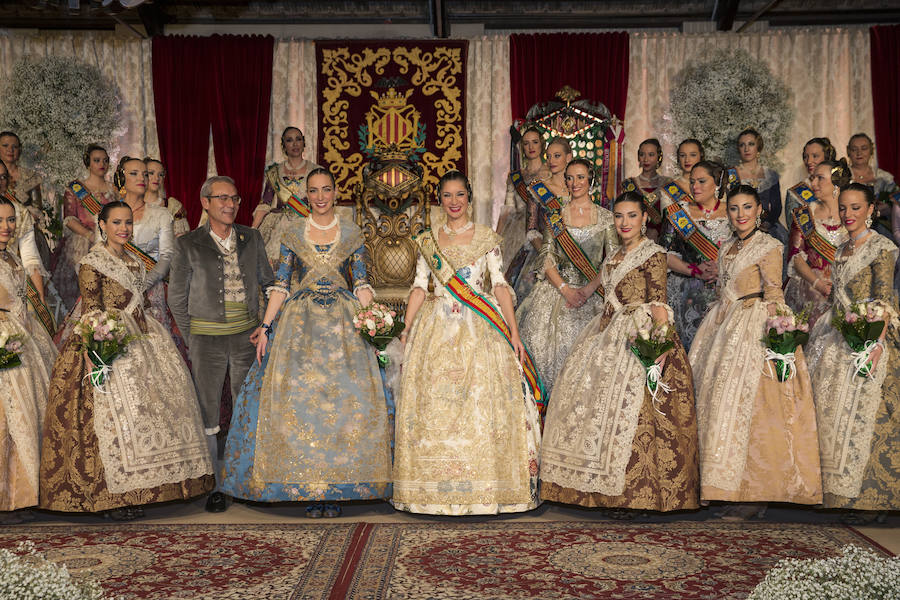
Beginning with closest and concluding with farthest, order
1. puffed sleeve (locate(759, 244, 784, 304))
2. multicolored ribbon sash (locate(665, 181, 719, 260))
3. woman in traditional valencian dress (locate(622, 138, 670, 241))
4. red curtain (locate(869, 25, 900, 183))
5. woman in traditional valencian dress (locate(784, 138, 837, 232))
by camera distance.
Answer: puffed sleeve (locate(759, 244, 784, 304)) < multicolored ribbon sash (locate(665, 181, 719, 260)) < woman in traditional valencian dress (locate(784, 138, 837, 232)) < woman in traditional valencian dress (locate(622, 138, 670, 241)) < red curtain (locate(869, 25, 900, 183))

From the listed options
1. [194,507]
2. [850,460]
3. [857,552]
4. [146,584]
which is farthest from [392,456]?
[857,552]

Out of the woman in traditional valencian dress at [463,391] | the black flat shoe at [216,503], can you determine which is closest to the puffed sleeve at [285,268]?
the woman in traditional valencian dress at [463,391]

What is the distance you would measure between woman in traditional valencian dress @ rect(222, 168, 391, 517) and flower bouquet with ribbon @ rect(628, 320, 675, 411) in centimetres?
135

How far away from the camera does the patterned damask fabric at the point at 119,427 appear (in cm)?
486

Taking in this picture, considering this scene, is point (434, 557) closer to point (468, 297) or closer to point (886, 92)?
point (468, 297)

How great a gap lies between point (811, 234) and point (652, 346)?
6.24 feet

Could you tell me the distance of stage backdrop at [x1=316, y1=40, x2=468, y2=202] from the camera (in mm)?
9492

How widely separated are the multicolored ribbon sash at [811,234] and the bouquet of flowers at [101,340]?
12.7 ft

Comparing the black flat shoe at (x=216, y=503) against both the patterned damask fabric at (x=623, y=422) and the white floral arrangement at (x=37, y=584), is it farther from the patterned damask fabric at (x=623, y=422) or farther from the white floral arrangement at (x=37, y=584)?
the white floral arrangement at (x=37, y=584)

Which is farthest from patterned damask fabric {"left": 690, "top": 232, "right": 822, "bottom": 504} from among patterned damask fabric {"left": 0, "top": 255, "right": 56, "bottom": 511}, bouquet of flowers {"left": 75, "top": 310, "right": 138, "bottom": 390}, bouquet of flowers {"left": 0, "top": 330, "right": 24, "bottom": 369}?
bouquet of flowers {"left": 0, "top": 330, "right": 24, "bottom": 369}

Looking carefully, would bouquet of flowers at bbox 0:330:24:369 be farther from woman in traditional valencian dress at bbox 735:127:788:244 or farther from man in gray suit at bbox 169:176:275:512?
woman in traditional valencian dress at bbox 735:127:788:244

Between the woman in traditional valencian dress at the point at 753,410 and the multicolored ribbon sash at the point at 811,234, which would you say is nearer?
the woman in traditional valencian dress at the point at 753,410

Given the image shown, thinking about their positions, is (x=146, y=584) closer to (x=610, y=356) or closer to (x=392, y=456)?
(x=392, y=456)

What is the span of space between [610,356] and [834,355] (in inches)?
47.1
